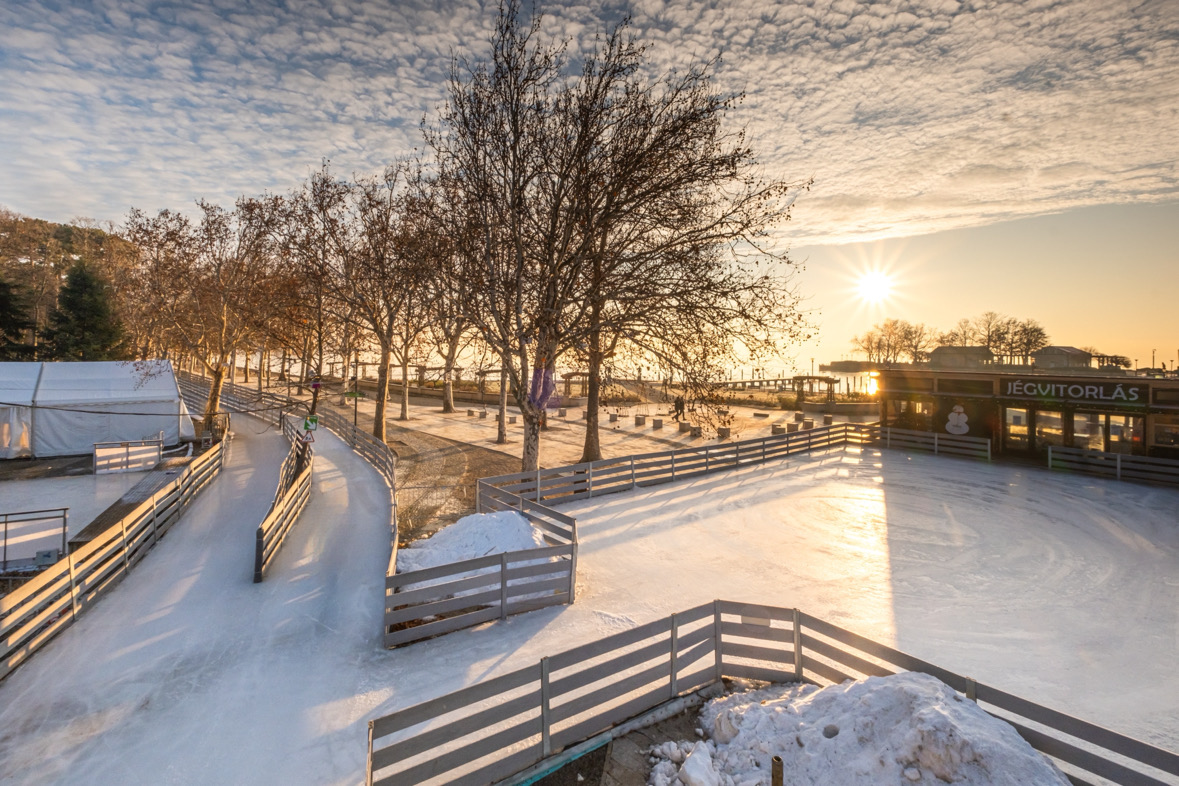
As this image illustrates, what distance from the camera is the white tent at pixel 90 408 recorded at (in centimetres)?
2361

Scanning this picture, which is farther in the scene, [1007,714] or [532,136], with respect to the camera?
[532,136]

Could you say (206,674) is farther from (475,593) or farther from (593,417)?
(593,417)

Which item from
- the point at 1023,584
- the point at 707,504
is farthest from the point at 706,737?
the point at 707,504

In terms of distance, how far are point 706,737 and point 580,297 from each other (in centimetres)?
1238

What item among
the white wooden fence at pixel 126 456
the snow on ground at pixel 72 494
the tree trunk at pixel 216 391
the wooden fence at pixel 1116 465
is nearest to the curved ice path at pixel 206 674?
the snow on ground at pixel 72 494

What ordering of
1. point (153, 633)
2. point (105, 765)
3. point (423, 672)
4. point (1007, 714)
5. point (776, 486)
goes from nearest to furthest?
1. point (105, 765)
2. point (1007, 714)
3. point (423, 672)
4. point (153, 633)
5. point (776, 486)

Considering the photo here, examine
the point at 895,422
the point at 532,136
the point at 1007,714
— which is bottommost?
the point at 1007,714

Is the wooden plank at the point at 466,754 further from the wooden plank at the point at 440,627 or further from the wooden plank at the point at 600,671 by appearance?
the wooden plank at the point at 440,627

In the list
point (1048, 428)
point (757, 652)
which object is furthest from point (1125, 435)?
point (757, 652)

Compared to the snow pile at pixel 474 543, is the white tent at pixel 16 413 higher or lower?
higher

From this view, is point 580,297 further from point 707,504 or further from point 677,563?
point 677,563

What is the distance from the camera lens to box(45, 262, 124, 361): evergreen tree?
39938mm

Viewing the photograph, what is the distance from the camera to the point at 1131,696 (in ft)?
22.4

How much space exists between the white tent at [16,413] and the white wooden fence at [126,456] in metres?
5.10
